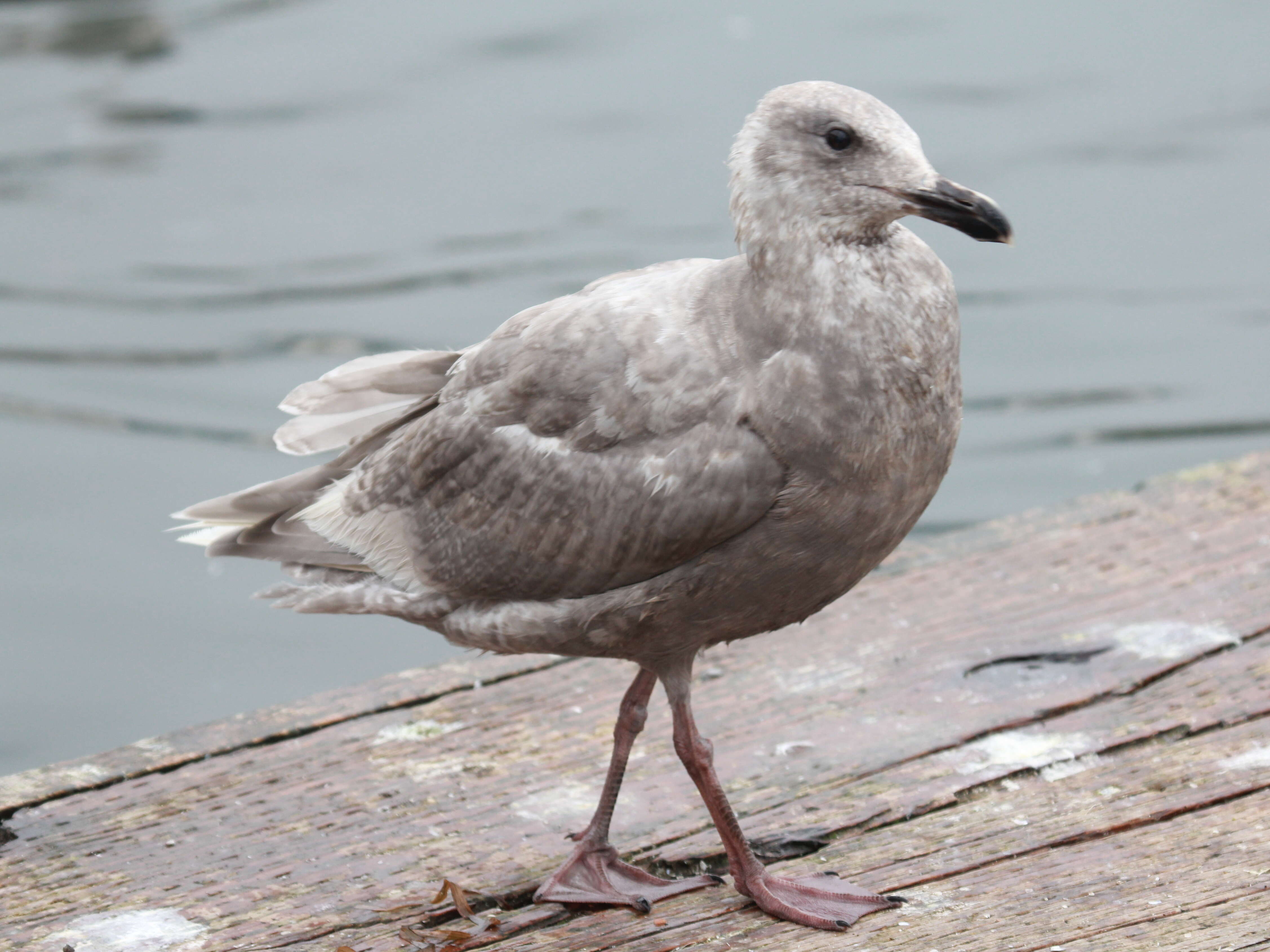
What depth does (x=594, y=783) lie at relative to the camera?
341 centimetres

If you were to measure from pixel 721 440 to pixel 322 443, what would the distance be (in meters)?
1.13

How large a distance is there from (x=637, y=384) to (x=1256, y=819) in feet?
4.47

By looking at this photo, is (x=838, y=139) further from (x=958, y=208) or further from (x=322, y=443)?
(x=322, y=443)

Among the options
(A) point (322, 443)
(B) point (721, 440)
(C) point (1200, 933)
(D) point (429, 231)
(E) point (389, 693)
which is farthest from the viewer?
(D) point (429, 231)

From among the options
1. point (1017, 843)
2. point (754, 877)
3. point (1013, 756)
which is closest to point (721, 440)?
point (754, 877)

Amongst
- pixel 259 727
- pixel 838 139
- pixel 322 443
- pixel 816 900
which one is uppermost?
pixel 838 139

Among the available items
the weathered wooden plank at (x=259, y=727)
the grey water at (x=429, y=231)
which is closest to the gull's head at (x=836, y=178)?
the weathered wooden plank at (x=259, y=727)

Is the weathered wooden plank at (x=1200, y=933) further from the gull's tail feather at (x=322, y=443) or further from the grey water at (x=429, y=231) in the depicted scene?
the grey water at (x=429, y=231)

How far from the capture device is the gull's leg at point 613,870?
2.99 metres

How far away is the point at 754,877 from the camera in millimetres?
2986

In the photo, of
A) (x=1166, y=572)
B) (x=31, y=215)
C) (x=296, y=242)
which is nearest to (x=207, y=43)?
(x=31, y=215)

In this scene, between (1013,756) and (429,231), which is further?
(429,231)

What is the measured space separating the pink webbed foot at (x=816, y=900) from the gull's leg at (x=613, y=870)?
152 mm

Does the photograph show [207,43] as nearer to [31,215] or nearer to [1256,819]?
[31,215]
